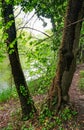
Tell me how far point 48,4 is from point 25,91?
2.31 meters

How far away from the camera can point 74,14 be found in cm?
595

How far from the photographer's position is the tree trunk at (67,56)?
596 cm

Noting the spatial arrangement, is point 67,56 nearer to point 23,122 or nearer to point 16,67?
point 16,67

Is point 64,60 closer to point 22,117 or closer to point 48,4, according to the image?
point 48,4

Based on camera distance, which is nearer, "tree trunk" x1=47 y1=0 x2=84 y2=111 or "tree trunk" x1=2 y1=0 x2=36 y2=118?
"tree trunk" x1=47 y1=0 x2=84 y2=111

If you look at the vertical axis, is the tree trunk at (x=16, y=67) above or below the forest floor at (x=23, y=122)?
above

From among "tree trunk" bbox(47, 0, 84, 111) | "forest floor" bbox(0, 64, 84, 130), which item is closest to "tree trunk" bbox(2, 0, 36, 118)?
"forest floor" bbox(0, 64, 84, 130)

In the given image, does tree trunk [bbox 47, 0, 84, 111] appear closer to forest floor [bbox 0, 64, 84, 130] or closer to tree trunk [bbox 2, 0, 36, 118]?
forest floor [bbox 0, 64, 84, 130]

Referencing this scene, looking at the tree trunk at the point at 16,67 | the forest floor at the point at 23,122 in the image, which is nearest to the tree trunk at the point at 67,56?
the forest floor at the point at 23,122

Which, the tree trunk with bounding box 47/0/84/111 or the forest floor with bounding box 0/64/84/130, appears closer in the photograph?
the tree trunk with bounding box 47/0/84/111

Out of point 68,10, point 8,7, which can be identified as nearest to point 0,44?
point 8,7

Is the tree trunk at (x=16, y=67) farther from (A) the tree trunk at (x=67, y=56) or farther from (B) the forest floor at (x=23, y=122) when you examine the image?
(A) the tree trunk at (x=67, y=56)

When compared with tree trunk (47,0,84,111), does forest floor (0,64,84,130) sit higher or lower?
lower

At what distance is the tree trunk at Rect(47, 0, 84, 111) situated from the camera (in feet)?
19.6
